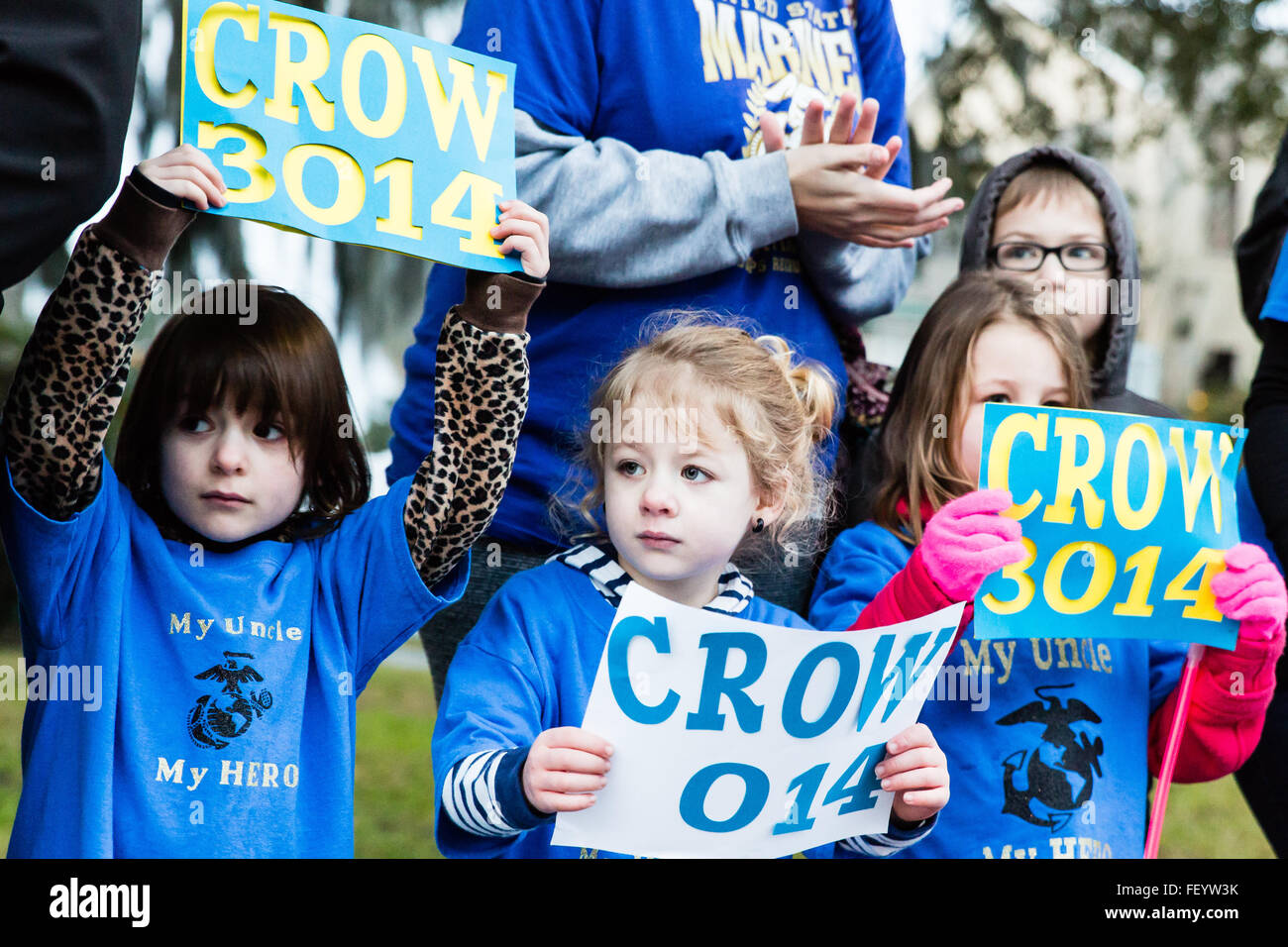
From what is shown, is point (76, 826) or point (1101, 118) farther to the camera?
point (1101, 118)

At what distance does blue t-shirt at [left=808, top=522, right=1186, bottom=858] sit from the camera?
2139 mm

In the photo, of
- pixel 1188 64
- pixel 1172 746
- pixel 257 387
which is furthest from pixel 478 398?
pixel 1188 64

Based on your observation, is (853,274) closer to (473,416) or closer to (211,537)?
(473,416)

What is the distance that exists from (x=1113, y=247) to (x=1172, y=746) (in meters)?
1.00

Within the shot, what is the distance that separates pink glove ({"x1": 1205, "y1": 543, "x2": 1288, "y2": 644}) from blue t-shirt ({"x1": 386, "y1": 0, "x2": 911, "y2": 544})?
0.71 m

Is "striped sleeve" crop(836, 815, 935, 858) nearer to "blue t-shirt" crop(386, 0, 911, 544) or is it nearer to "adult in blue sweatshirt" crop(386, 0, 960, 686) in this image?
"adult in blue sweatshirt" crop(386, 0, 960, 686)

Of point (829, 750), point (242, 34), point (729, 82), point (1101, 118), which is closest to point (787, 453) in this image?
point (829, 750)

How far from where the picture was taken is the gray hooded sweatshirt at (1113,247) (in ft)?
8.50

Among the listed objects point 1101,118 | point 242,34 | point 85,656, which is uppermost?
point 1101,118

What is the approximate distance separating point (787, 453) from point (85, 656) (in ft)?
3.47

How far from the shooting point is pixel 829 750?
1827 millimetres
